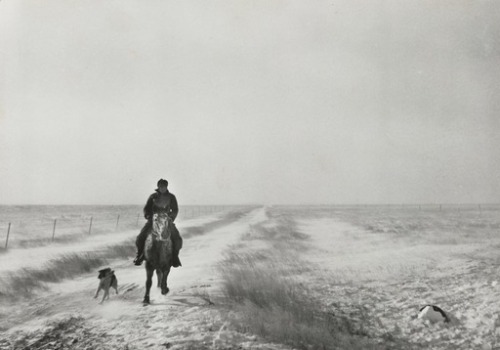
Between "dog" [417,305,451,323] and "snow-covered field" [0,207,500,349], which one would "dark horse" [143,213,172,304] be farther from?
"dog" [417,305,451,323]

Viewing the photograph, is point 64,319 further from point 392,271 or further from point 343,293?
point 392,271

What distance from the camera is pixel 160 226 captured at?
798cm

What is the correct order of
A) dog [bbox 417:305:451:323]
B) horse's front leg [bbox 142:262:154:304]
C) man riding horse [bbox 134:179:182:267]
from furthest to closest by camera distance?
dog [bbox 417:305:451:323]
man riding horse [bbox 134:179:182:267]
horse's front leg [bbox 142:262:154:304]

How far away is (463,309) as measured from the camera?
920 centimetres

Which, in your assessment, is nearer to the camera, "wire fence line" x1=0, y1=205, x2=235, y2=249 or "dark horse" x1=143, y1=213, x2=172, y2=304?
"dark horse" x1=143, y1=213, x2=172, y2=304

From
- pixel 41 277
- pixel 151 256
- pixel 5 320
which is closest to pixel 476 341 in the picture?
pixel 151 256

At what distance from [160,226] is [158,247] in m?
0.52

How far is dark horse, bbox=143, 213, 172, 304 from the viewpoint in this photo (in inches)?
314

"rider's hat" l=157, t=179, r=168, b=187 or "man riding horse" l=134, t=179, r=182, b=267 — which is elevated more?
"rider's hat" l=157, t=179, r=168, b=187

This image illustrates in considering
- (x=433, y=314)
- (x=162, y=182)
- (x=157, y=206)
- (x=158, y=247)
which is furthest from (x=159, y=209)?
(x=433, y=314)

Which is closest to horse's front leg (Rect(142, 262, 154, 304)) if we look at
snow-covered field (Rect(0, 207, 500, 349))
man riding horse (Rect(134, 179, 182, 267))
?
snow-covered field (Rect(0, 207, 500, 349))

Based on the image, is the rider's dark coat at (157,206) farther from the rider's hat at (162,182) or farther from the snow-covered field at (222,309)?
the snow-covered field at (222,309)

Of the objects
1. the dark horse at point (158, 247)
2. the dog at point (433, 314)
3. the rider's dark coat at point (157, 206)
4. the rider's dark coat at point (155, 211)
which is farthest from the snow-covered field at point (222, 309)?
the rider's dark coat at point (157, 206)

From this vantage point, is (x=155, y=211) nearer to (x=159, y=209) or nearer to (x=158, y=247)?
(x=159, y=209)
